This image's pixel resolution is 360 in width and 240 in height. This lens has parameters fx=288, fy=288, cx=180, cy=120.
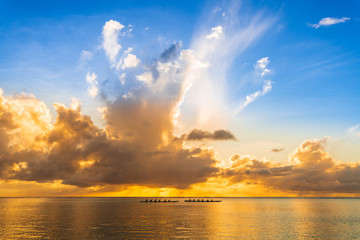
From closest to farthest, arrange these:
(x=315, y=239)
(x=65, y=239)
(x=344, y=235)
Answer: (x=65, y=239) < (x=315, y=239) < (x=344, y=235)

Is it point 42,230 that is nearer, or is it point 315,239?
point 315,239

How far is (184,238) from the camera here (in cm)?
8006

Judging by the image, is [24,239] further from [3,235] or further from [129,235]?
[129,235]

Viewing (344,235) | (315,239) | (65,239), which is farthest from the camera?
(344,235)

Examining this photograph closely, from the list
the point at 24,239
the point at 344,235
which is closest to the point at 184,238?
the point at 24,239

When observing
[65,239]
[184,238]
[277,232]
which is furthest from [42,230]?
[277,232]

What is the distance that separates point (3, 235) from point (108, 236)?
31313 mm

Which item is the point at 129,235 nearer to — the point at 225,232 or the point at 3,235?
the point at 225,232

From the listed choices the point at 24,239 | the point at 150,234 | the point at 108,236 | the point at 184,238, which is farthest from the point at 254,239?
the point at 24,239

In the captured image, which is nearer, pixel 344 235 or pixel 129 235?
pixel 129 235

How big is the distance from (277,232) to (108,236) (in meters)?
53.3

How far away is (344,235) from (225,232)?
36.5 meters

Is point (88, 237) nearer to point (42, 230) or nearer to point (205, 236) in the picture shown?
point (42, 230)

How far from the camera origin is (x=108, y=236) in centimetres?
8094
